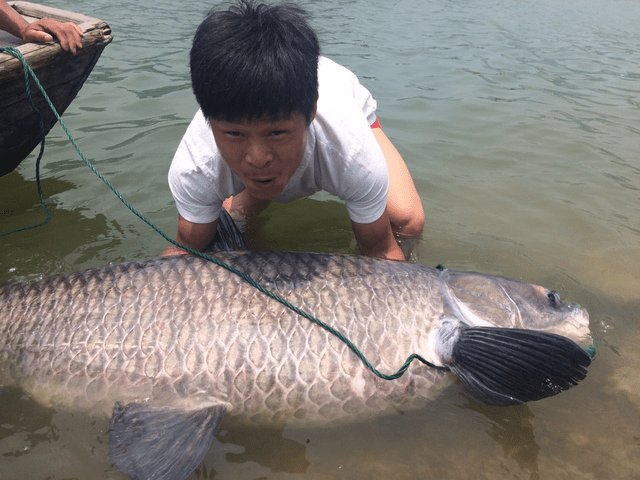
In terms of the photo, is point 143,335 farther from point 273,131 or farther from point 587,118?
point 587,118

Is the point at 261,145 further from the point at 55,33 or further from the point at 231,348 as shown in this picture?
the point at 55,33

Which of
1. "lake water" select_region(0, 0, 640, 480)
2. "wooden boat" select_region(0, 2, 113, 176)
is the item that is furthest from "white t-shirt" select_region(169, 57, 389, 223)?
"wooden boat" select_region(0, 2, 113, 176)

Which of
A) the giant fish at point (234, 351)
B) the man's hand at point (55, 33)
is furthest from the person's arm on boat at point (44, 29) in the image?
the giant fish at point (234, 351)

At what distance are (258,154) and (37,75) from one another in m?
2.08

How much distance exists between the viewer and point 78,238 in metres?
3.65

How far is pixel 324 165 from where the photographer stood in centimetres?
265

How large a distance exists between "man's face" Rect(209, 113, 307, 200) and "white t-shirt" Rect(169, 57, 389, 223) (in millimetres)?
344

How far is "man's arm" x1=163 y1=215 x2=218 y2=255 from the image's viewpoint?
2.71m

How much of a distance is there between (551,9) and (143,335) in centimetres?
1433

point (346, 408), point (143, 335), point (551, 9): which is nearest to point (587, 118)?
point (346, 408)

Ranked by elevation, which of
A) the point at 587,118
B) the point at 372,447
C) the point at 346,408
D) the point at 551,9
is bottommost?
the point at 551,9

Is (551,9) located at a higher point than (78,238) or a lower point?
lower

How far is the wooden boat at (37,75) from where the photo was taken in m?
3.17

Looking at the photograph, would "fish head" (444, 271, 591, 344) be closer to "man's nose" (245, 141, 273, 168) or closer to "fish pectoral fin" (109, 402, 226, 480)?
"man's nose" (245, 141, 273, 168)
